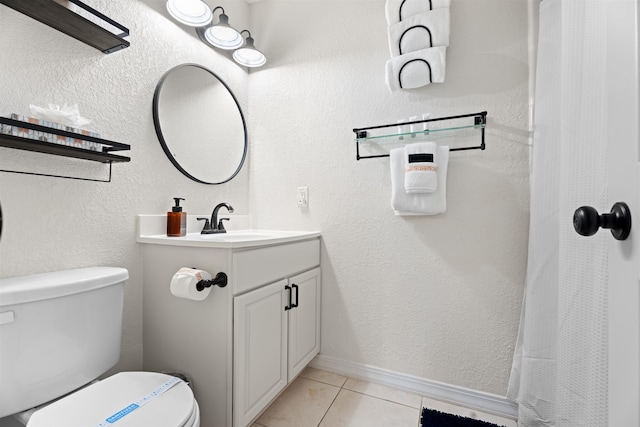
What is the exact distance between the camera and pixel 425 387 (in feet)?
5.21

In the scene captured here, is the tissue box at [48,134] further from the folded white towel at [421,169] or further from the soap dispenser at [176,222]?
the folded white towel at [421,169]

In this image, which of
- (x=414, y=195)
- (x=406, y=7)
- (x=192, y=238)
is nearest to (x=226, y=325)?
(x=192, y=238)

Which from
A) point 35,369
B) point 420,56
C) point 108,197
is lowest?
point 35,369

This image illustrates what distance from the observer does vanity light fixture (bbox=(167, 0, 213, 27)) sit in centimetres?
150

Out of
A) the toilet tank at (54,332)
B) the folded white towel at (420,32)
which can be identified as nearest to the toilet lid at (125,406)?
the toilet tank at (54,332)

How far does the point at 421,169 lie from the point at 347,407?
1218mm

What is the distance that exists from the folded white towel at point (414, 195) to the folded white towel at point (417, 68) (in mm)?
353

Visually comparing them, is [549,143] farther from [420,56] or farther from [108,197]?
[108,197]

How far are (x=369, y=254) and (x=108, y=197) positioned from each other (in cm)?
129

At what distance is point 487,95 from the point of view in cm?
147

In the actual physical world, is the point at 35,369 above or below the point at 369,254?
below

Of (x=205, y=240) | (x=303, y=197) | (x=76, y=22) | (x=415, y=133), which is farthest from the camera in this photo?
(x=303, y=197)

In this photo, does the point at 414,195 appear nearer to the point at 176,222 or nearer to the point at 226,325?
the point at 226,325

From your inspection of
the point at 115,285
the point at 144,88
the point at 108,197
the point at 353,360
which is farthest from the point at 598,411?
the point at 144,88
